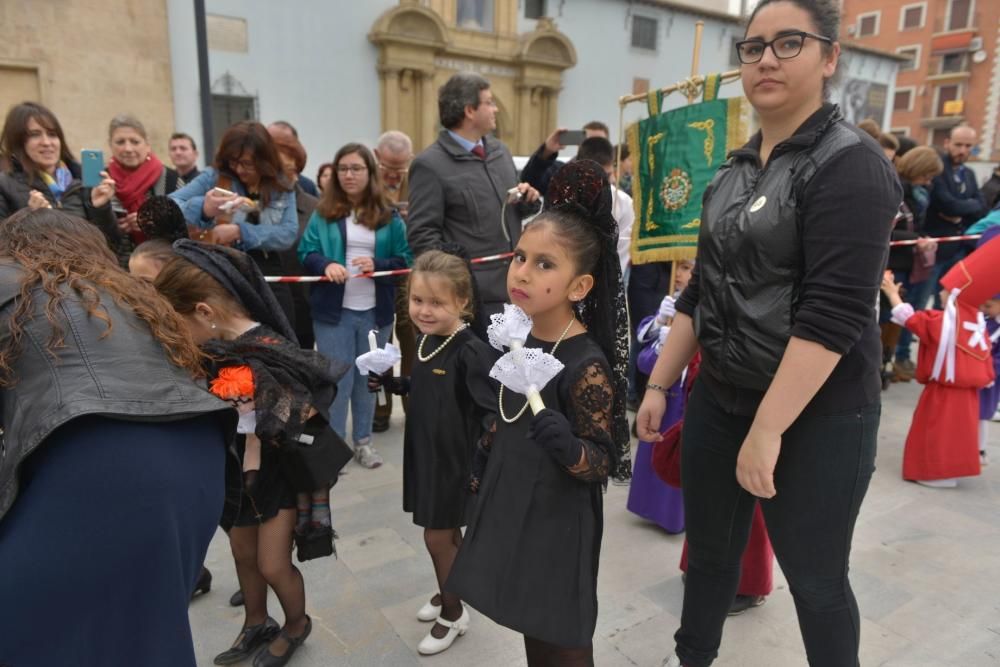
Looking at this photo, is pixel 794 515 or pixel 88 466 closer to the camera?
pixel 88 466

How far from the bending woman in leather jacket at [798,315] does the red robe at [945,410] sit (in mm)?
2541

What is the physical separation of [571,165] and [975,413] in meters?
3.32

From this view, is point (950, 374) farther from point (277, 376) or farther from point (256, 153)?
point (256, 153)

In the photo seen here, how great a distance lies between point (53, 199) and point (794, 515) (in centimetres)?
396

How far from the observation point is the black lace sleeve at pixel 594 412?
166 centimetres

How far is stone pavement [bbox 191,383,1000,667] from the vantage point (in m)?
2.37

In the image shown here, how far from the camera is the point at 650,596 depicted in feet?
8.96

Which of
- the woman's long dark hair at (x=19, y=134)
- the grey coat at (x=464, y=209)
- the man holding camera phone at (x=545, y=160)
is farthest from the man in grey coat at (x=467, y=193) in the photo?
the woman's long dark hair at (x=19, y=134)

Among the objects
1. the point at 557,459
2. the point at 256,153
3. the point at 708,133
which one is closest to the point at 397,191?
the point at 256,153

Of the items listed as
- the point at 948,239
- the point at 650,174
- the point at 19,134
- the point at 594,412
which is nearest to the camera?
the point at 594,412

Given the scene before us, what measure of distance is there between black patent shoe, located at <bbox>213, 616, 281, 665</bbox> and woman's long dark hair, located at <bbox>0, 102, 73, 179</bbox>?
113 inches

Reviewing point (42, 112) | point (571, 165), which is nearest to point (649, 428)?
point (571, 165)

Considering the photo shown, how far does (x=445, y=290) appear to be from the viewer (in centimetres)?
235

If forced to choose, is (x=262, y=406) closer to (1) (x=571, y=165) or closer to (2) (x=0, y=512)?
(2) (x=0, y=512)
